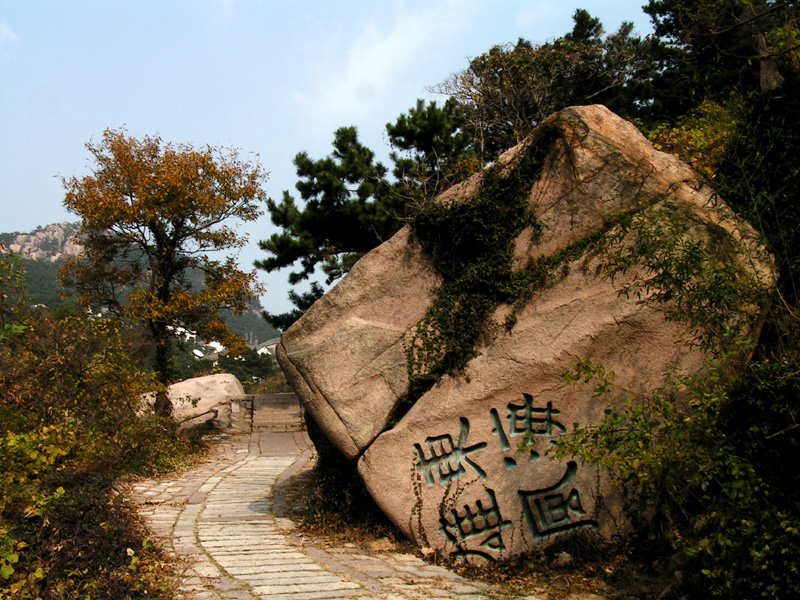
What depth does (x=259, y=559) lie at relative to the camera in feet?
17.6

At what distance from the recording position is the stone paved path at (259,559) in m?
4.59

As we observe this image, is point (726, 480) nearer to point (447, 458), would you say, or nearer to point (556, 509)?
point (556, 509)

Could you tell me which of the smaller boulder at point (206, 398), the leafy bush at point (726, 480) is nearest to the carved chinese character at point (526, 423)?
the leafy bush at point (726, 480)

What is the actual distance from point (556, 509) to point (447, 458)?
3.05 ft

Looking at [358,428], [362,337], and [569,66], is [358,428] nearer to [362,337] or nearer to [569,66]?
[362,337]

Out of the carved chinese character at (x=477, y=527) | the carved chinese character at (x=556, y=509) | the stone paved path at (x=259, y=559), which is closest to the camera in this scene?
the stone paved path at (x=259, y=559)

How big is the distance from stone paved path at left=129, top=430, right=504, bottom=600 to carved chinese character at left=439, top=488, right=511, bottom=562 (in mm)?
287

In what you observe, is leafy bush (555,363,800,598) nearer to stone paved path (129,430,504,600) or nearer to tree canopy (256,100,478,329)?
stone paved path (129,430,504,600)

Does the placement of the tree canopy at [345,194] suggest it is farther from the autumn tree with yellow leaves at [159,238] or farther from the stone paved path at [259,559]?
the stone paved path at [259,559]

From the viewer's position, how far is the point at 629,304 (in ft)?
17.2

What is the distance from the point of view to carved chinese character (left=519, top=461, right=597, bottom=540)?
5.19m

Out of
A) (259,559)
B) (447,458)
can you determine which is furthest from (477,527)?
(259,559)

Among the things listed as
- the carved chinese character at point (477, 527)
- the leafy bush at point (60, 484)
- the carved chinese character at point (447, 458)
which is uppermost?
the leafy bush at point (60, 484)

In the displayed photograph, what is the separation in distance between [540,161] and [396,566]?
3657mm
